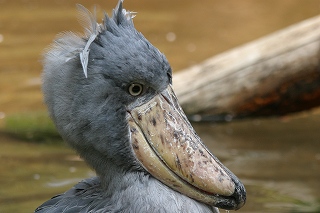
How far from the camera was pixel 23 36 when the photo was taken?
31.1 feet

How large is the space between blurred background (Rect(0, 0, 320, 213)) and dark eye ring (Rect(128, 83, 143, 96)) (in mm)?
2411

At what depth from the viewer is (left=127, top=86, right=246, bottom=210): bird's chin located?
323cm

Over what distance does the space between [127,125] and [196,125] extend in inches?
152

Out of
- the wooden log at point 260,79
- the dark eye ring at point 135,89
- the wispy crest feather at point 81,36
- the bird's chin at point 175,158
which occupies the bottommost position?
the bird's chin at point 175,158

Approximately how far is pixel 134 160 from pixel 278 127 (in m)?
4.06

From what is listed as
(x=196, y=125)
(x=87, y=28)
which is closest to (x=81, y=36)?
(x=87, y=28)

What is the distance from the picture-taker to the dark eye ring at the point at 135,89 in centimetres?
318

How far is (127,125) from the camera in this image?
322cm

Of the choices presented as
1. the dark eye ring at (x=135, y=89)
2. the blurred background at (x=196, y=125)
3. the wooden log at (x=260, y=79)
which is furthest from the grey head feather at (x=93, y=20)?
the wooden log at (x=260, y=79)

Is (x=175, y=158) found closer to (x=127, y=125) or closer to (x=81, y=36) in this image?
(x=127, y=125)

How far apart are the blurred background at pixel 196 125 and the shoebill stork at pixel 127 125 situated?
2.24 metres

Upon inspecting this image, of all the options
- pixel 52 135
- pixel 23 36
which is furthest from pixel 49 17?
pixel 52 135

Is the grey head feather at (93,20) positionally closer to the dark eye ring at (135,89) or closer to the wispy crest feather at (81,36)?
the wispy crest feather at (81,36)

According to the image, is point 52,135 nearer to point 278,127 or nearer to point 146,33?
point 278,127
